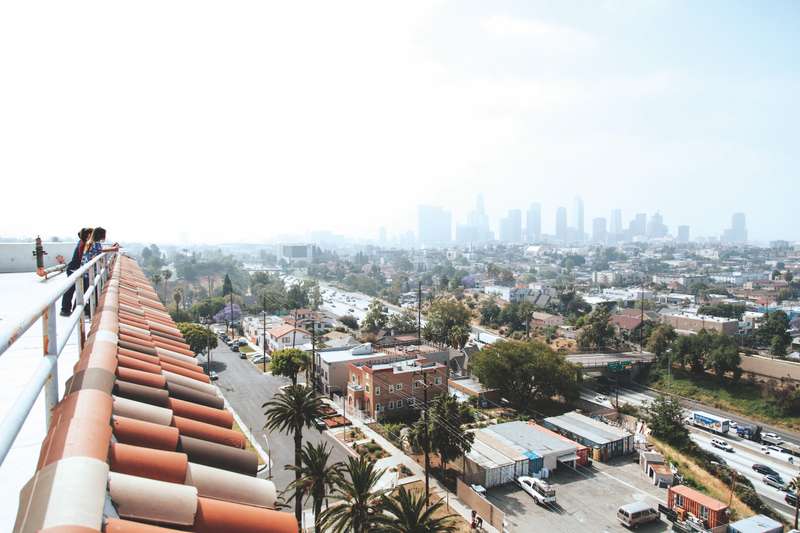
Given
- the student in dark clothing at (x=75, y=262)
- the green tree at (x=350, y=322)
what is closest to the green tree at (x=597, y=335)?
the green tree at (x=350, y=322)

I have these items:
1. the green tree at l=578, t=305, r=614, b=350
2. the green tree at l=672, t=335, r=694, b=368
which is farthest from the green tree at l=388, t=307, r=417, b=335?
the green tree at l=672, t=335, r=694, b=368

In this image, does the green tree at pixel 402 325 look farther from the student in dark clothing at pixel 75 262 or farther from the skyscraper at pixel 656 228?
the skyscraper at pixel 656 228

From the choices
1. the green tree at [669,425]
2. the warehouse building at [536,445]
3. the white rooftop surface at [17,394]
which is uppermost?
the white rooftop surface at [17,394]

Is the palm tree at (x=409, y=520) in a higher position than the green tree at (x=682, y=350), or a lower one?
higher

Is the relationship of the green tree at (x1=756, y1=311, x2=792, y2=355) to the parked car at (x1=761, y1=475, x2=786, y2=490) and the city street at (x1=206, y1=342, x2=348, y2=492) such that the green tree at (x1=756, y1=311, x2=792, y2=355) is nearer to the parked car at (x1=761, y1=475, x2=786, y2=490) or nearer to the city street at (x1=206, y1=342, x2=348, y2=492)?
the parked car at (x1=761, y1=475, x2=786, y2=490)

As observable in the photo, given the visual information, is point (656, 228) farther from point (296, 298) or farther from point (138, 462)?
point (138, 462)

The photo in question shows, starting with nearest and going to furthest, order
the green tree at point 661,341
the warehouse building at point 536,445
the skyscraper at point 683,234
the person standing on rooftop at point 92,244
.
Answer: the person standing on rooftop at point 92,244 → the warehouse building at point 536,445 → the green tree at point 661,341 → the skyscraper at point 683,234
